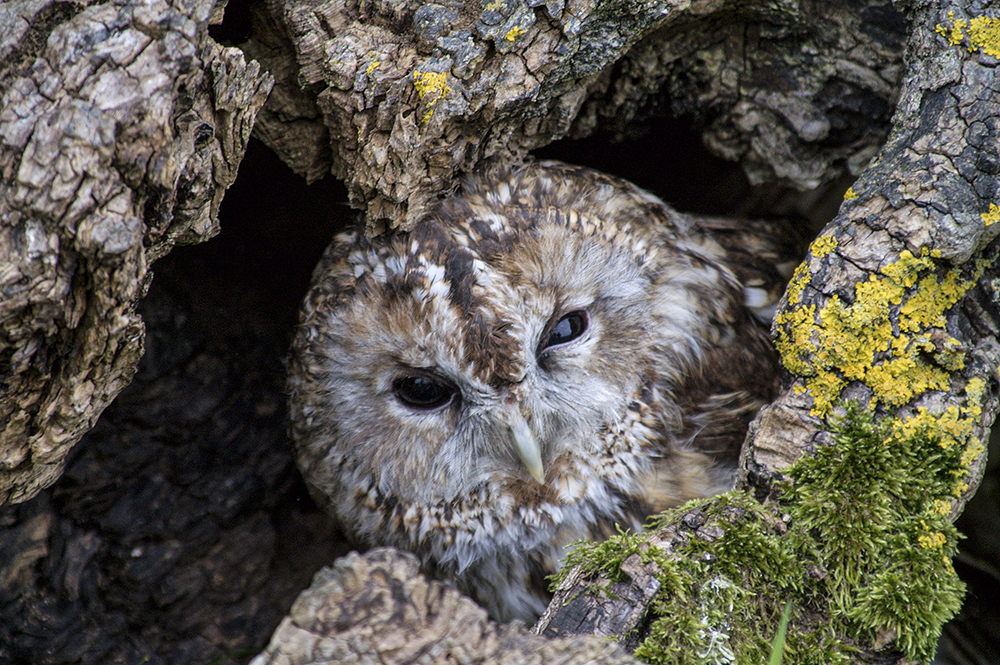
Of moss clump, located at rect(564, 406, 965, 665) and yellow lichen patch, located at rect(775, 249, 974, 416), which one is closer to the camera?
moss clump, located at rect(564, 406, 965, 665)

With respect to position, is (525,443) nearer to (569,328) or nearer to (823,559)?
(569,328)

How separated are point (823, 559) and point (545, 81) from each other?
49.8 inches

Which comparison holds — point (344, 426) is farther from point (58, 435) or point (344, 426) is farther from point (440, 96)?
point (440, 96)

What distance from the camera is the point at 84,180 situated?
1183mm

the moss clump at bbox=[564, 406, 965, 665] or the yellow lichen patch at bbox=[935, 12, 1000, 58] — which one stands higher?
the yellow lichen patch at bbox=[935, 12, 1000, 58]

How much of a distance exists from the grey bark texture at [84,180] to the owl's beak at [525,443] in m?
0.87

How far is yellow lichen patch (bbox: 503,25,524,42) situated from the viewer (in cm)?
166

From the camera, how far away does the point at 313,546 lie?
2555mm

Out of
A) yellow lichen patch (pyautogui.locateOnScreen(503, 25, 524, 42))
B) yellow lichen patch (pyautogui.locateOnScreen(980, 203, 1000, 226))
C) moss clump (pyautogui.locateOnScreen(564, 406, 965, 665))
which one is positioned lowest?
moss clump (pyautogui.locateOnScreen(564, 406, 965, 665))

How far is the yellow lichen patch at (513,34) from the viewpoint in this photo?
166 cm

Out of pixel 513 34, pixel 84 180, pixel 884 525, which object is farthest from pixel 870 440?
pixel 84 180

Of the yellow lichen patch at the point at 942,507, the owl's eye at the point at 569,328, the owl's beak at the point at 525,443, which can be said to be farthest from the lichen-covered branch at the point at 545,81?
the yellow lichen patch at the point at 942,507

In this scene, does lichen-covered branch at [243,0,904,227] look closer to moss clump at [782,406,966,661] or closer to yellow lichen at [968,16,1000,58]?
yellow lichen at [968,16,1000,58]

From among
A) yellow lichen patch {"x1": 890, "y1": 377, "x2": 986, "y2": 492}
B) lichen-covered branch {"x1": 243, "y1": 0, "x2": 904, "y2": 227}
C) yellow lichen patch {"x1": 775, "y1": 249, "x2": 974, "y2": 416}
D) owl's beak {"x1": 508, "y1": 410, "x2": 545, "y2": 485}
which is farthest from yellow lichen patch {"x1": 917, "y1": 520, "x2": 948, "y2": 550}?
lichen-covered branch {"x1": 243, "y1": 0, "x2": 904, "y2": 227}
